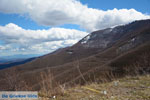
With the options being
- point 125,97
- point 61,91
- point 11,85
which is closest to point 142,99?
point 125,97

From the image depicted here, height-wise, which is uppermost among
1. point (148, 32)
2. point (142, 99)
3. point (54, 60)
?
point (148, 32)

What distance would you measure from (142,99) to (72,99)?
7.87 ft

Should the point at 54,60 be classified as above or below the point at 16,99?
above

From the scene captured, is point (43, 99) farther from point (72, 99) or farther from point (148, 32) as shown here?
point (148, 32)

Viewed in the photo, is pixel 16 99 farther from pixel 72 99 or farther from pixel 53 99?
pixel 72 99

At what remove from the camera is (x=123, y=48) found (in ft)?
435

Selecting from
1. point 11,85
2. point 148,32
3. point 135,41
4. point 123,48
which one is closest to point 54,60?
point 123,48

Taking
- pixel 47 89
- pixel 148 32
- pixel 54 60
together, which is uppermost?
pixel 148 32

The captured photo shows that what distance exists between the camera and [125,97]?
4.48 metres

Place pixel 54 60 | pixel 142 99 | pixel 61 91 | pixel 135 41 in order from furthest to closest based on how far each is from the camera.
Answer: pixel 54 60 < pixel 135 41 < pixel 61 91 < pixel 142 99

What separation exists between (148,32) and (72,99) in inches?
6055

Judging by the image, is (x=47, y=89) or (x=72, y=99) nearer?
(x=72, y=99)

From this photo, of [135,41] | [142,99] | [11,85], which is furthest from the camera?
[135,41]

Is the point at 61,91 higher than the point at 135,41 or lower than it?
lower
